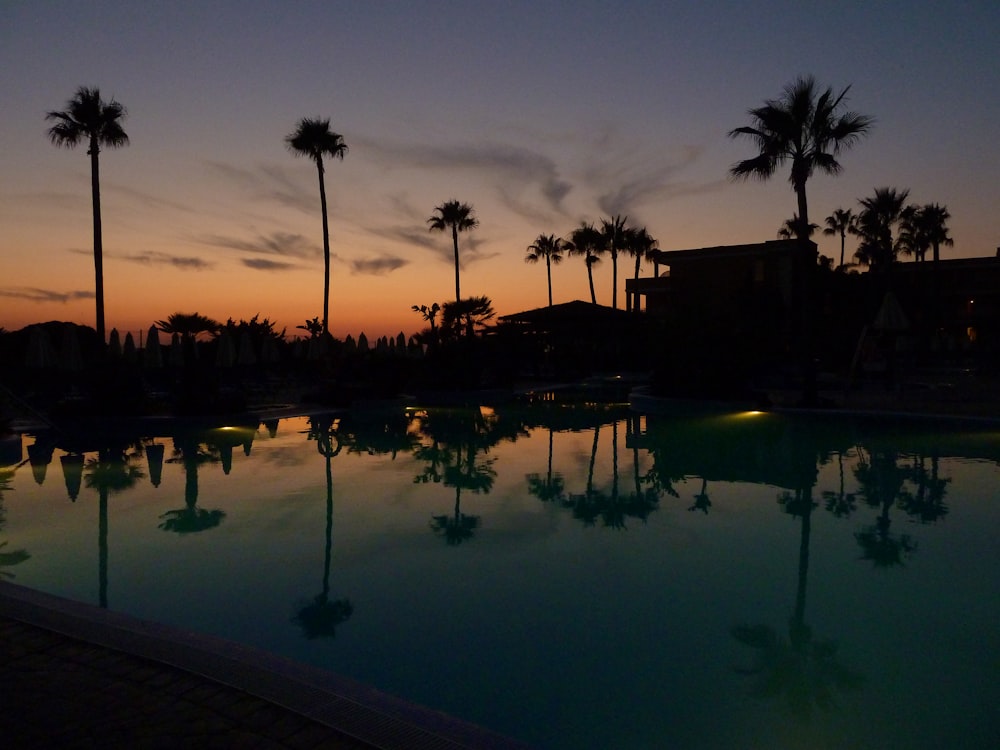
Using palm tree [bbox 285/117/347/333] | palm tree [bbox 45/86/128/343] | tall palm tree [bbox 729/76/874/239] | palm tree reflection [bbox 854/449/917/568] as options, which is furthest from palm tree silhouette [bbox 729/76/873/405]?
palm tree [bbox 45/86/128/343]

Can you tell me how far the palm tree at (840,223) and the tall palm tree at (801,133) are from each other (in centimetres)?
4607

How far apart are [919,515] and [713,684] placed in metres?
5.97

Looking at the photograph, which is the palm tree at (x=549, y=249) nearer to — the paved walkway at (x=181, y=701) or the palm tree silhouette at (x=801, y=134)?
the palm tree silhouette at (x=801, y=134)

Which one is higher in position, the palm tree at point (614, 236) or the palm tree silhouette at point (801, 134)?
the palm tree at point (614, 236)

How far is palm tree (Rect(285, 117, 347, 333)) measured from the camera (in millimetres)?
31812

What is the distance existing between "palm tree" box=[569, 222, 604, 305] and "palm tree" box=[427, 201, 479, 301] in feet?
39.6

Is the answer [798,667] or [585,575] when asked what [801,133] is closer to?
[585,575]

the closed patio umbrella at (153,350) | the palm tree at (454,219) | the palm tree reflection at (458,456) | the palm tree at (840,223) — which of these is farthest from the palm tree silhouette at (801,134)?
the palm tree at (840,223)

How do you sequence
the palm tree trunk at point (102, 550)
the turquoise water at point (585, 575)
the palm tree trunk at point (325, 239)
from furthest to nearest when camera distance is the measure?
the palm tree trunk at point (325, 239) → the palm tree trunk at point (102, 550) → the turquoise water at point (585, 575)

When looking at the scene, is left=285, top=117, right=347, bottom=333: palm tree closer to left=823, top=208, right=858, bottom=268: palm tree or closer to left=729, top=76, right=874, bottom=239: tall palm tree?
left=729, top=76, right=874, bottom=239: tall palm tree

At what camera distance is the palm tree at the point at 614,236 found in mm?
54031

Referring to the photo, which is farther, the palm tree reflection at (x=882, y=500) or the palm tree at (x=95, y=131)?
the palm tree at (x=95, y=131)

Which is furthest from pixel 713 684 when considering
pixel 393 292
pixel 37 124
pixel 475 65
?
pixel 393 292

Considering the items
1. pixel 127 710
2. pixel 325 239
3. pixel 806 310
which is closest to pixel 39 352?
pixel 325 239
